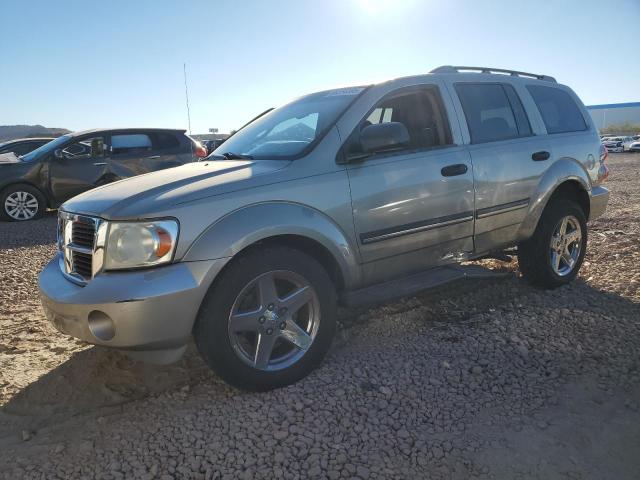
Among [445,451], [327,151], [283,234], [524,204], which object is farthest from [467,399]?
[524,204]

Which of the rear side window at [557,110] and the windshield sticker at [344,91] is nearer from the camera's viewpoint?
the windshield sticker at [344,91]

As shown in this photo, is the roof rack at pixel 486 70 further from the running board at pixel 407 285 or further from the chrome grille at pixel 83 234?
the chrome grille at pixel 83 234

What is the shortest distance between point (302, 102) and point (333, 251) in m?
1.47

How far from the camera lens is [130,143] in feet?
31.1

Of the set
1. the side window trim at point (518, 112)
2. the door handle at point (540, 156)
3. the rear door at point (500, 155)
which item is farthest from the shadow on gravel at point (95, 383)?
the side window trim at point (518, 112)

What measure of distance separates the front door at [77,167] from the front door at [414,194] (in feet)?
23.0

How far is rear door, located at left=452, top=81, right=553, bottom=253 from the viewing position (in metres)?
3.90

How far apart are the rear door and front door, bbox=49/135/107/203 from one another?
7.32 meters

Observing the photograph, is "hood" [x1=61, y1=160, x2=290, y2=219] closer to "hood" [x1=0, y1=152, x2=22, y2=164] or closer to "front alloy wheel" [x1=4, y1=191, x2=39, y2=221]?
"front alloy wheel" [x1=4, y1=191, x2=39, y2=221]

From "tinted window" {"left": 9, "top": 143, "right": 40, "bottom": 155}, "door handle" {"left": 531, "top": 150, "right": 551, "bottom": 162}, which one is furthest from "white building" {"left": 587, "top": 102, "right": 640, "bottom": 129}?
"door handle" {"left": 531, "top": 150, "right": 551, "bottom": 162}

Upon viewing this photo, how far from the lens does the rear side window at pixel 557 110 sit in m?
4.56

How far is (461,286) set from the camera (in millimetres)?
4746

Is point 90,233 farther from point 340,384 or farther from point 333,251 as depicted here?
point 340,384

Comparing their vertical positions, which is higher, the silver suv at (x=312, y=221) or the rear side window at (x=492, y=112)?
the rear side window at (x=492, y=112)
